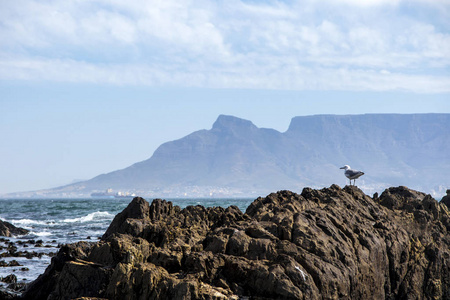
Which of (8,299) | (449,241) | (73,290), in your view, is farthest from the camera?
(449,241)

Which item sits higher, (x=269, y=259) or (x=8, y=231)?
(x=269, y=259)

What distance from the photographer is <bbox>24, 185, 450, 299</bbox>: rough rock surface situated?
40.0 feet

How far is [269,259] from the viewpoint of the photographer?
13344 mm

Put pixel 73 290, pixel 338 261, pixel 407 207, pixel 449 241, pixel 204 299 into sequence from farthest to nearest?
pixel 407 207 < pixel 449 241 < pixel 338 261 < pixel 73 290 < pixel 204 299

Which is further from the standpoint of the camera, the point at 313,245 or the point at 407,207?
the point at 407,207

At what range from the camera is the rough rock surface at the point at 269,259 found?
12.2m

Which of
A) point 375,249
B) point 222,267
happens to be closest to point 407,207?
point 375,249

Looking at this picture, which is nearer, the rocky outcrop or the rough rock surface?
the rough rock surface

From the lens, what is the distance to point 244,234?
46.2ft

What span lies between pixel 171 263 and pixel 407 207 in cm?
1236

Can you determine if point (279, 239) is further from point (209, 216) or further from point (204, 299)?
point (209, 216)

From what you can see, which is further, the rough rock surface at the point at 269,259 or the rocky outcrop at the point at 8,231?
the rocky outcrop at the point at 8,231

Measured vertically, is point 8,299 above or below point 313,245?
below

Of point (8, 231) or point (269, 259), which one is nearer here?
point (269, 259)
